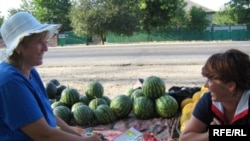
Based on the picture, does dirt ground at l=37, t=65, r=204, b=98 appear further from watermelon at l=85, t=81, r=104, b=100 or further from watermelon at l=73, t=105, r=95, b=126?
watermelon at l=73, t=105, r=95, b=126

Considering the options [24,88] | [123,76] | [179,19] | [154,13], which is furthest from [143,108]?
[179,19]

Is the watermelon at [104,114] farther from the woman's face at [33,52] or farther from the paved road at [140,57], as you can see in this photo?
the paved road at [140,57]

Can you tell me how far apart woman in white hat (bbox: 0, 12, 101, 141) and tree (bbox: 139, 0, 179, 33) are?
45.9m

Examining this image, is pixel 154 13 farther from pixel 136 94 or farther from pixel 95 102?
pixel 95 102

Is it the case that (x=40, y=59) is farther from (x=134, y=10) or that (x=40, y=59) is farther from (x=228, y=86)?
(x=134, y=10)

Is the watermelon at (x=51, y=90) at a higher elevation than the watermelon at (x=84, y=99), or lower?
higher

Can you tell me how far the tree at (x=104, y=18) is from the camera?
43.9m

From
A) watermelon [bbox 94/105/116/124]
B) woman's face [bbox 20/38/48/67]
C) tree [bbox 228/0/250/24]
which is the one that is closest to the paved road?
watermelon [bbox 94/105/116/124]

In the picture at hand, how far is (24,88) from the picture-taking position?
94.8 inches

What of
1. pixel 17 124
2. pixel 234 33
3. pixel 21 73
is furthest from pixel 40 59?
pixel 234 33

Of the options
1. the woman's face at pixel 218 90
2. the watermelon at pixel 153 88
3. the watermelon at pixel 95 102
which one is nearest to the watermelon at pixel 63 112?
the watermelon at pixel 95 102

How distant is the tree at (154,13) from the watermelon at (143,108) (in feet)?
139

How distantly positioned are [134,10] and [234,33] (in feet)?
43.7

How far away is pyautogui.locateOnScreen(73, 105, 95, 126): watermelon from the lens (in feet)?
19.5
